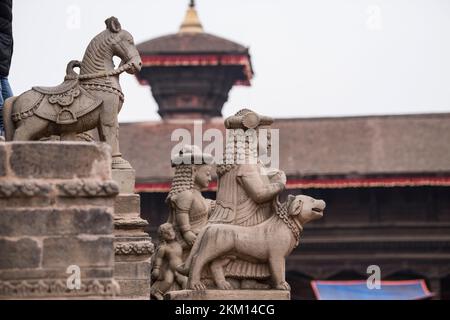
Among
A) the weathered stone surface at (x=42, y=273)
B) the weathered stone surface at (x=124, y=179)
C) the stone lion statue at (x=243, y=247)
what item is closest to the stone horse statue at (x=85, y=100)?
the weathered stone surface at (x=124, y=179)

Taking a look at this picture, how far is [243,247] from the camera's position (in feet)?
43.5

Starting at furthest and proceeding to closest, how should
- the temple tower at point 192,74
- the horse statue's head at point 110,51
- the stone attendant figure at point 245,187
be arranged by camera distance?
the temple tower at point 192,74, the horse statue's head at point 110,51, the stone attendant figure at point 245,187

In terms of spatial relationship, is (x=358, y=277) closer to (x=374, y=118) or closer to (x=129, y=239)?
(x=374, y=118)

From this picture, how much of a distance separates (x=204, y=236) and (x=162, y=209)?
59.4 feet

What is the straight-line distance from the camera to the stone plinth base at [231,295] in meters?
13.1

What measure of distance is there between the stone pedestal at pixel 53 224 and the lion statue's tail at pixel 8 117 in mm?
3517

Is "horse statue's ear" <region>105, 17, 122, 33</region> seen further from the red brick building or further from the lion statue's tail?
the red brick building

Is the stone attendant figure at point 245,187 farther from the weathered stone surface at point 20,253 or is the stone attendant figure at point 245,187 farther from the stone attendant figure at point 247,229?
the weathered stone surface at point 20,253

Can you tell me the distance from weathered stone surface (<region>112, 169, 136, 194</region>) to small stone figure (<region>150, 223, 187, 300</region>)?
743 mm

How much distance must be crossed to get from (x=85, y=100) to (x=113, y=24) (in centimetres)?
84

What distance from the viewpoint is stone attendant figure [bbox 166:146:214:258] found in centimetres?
1512

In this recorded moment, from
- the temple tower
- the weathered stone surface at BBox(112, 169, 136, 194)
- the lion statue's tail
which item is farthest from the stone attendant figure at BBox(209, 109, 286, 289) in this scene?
the temple tower

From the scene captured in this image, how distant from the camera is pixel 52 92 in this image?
14492 millimetres
